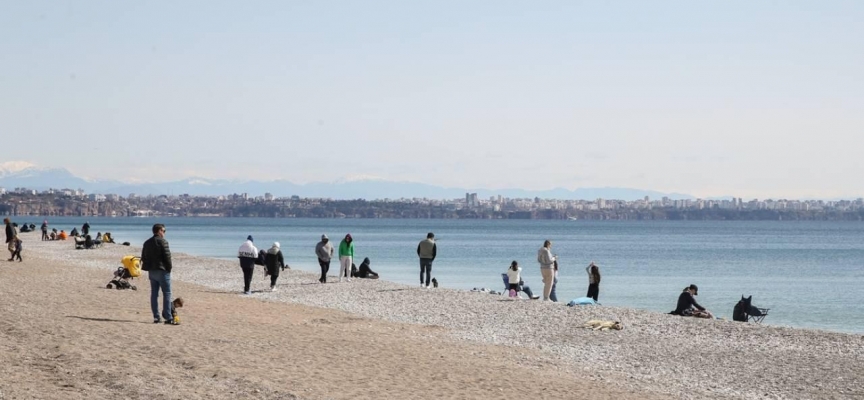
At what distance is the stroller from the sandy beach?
105cm

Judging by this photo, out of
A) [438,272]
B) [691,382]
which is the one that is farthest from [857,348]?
[438,272]

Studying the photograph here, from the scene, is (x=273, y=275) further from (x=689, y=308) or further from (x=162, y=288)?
(x=689, y=308)

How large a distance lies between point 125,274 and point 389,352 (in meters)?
13.8

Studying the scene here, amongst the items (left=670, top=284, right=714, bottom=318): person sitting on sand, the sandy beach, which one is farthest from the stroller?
(left=670, top=284, right=714, bottom=318): person sitting on sand

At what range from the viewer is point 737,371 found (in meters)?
15.7

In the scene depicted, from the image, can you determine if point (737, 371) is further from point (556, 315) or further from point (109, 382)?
point (109, 382)

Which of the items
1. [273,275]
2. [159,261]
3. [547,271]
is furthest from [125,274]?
[547,271]

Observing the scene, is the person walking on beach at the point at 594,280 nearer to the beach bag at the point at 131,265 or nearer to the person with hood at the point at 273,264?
the person with hood at the point at 273,264

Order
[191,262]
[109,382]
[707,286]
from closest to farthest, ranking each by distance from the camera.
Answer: [109,382], [191,262], [707,286]

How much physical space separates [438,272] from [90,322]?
127 feet

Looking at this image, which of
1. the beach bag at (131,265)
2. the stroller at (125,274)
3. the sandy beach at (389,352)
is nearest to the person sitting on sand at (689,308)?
the sandy beach at (389,352)

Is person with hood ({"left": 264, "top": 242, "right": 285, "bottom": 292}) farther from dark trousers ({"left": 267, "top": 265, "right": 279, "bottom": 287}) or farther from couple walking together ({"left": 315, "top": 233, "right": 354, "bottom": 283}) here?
couple walking together ({"left": 315, "top": 233, "right": 354, "bottom": 283})

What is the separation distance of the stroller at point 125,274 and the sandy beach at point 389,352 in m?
1.05

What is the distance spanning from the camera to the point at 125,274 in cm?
2723
